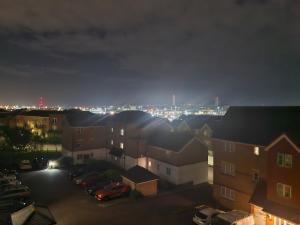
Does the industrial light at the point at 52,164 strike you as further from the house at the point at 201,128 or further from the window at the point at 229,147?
the window at the point at 229,147

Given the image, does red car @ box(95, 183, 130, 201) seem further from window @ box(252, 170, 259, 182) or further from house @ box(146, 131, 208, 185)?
window @ box(252, 170, 259, 182)

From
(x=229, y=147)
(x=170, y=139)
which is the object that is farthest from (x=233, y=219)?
(x=170, y=139)

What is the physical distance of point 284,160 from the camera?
23672mm

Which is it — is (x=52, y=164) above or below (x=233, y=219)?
above

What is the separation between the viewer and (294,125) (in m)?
26.0

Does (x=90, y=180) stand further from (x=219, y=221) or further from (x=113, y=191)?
(x=219, y=221)

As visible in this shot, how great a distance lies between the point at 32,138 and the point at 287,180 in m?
53.4

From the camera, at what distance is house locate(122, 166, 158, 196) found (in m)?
33.6

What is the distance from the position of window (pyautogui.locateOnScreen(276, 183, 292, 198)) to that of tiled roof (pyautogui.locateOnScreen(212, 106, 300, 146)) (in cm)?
418

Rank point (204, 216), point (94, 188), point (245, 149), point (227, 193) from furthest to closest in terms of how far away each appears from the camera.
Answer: point (94, 188)
point (227, 193)
point (245, 149)
point (204, 216)

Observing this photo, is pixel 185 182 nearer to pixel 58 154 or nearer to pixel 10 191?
pixel 10 191

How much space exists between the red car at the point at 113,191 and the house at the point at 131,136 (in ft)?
37.0

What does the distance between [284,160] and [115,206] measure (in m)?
18.5

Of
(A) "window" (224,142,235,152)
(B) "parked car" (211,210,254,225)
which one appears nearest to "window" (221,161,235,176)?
→ (A) "window" (224,142,235,152)
